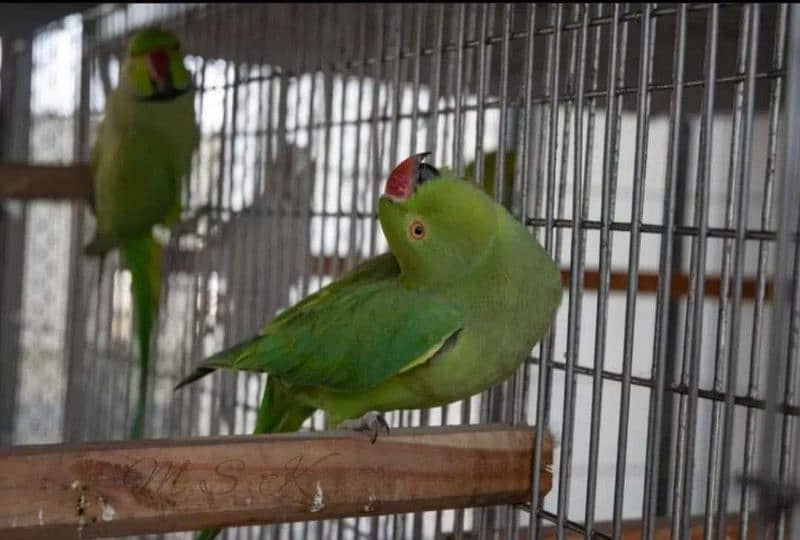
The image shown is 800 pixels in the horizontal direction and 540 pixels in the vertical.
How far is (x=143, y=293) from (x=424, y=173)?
2.32 ft

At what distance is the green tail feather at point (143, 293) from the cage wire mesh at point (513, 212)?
30 millimetres

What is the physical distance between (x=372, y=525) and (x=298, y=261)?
0.32 meters

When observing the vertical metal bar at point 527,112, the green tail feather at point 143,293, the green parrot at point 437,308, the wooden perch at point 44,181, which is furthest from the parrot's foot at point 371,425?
the wooden perch at point 44,181

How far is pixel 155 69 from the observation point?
1174mm

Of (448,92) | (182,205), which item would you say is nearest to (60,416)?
(182,205)

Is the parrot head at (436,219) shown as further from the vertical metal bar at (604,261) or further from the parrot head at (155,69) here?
the parrot head at (155,69)

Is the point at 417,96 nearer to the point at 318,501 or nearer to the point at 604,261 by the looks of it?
the point at 604,261

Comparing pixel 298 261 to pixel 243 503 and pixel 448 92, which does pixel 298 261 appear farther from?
pixel 243 503

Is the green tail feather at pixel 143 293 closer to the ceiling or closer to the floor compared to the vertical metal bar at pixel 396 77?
closer to the floor

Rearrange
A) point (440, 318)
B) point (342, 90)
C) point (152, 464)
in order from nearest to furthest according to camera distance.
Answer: point (152, 464) → point (440, 318) → point (342, 90)

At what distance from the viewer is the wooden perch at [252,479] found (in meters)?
0.50

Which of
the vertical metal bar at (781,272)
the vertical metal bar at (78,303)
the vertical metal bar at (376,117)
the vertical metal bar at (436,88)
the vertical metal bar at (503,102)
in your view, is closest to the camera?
the vertical metal bar at (781,272)

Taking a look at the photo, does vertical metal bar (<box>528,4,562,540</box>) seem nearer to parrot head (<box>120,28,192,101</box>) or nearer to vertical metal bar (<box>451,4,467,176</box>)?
vertical metal bar (<box>451,4,467,176</box>)

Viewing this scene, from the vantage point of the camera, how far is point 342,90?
3.34ft
